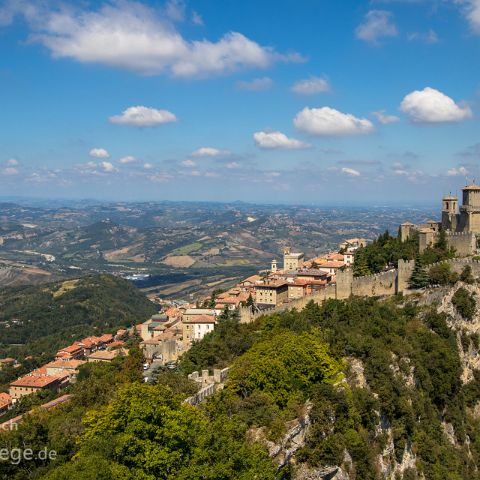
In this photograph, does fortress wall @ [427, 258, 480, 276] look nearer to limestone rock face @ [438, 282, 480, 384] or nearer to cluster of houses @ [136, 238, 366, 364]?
limestone rock face @ [438, 282, 480, 384]

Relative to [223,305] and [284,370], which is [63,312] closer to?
[223,305]

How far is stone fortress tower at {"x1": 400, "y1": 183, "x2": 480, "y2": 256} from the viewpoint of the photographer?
1994 inches


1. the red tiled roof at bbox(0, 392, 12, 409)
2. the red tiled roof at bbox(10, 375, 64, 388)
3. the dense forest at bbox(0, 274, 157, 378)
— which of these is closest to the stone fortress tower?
the red tiled roof at bbox(10, 375, 64, 388)

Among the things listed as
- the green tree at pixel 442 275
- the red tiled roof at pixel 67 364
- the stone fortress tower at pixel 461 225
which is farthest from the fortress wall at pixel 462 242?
the red tiled roof at pixel 67 364

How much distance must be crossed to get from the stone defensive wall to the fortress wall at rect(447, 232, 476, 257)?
2.42 metres

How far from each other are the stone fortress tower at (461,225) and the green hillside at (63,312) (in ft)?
230

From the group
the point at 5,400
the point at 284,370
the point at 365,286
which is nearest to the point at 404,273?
the point at 365,286

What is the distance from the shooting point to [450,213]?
2135 inches

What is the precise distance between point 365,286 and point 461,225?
11.0 metres

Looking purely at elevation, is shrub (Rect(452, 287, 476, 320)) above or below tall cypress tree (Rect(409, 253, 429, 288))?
below

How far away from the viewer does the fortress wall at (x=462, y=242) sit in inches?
1982

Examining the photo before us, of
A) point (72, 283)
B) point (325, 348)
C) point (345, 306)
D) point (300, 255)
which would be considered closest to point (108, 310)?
point (72, 283)

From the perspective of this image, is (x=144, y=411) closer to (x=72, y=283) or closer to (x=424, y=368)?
(x=424, y=368)

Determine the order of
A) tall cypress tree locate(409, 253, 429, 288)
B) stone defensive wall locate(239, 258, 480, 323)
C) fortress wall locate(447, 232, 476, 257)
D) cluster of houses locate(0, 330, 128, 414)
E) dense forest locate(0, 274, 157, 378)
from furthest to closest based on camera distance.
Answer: dense forest locate(0, 274, 157, 378) < cluster of houses locate(0, 330, 128, 414) < fortress wall locate(447, 232, 476, 257) < stone defensive wall locate(239, 258, 480, 323) < tall cypress tree locate(409, 253, 429, 288)
